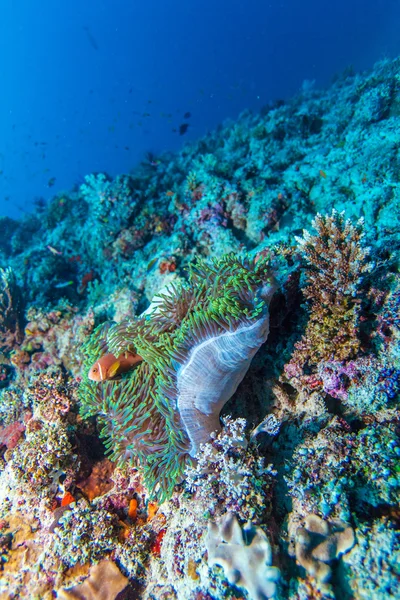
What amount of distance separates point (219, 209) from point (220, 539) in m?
5.80

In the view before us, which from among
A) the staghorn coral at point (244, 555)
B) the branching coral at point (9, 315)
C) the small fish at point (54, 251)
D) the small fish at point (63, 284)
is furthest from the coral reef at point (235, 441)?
the small fish at point (54, 251)

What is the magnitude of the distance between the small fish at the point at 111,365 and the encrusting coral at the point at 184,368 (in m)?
0.08

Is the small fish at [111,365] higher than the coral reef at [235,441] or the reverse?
higher

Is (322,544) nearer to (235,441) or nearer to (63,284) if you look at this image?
(235,441)

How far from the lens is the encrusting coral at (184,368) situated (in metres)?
2.82

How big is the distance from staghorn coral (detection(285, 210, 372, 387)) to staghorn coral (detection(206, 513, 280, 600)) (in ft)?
4.99

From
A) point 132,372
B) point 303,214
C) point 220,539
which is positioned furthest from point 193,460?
point 303,214

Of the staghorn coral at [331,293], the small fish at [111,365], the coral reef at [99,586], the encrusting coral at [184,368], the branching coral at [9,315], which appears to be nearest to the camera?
the encrusting coral at [184,368]

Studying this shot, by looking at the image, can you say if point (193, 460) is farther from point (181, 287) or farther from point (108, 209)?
point (108, 209)

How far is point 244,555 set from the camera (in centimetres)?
239

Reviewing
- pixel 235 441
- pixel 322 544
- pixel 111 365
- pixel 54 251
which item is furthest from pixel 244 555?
pixel 54 251

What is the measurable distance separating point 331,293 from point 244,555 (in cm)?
241

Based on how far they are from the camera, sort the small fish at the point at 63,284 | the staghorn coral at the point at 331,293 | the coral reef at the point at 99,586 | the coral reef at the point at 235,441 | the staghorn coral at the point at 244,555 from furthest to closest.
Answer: the small fish at the point at 63,284 < the staghorn coral at the point at 331,293 < the coral reef at the point at 99,586 < the coral reef at the point at 235,441 < the staghorn coral at the point at 244,555

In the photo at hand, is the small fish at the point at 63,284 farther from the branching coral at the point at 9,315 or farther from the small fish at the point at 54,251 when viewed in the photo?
the small fish at the point at 54,251
